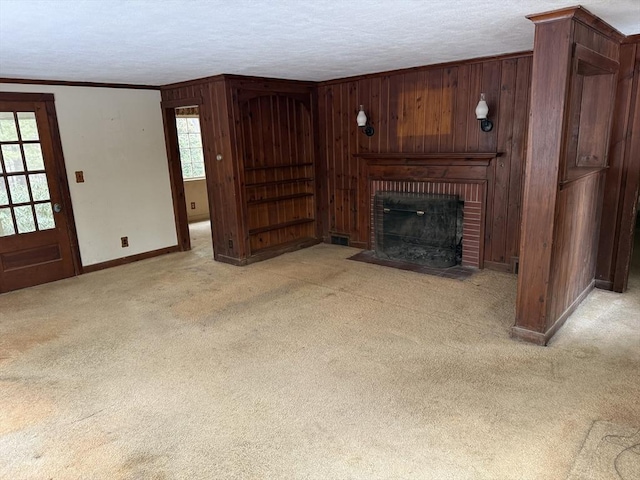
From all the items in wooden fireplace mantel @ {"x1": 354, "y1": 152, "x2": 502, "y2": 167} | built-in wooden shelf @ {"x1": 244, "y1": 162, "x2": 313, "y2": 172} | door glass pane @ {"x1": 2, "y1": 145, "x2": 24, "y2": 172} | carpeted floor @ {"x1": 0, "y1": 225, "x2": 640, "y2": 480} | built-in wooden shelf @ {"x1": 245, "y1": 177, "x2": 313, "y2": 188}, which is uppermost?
door glass pane @ {"x1": 2, "y1": 145, "x2": 24, "y2": 172}

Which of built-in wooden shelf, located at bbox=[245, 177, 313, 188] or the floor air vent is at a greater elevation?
built-in wooden shelf, located at bbox=[245, 177, 313, 188]

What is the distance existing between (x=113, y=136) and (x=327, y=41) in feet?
10.1

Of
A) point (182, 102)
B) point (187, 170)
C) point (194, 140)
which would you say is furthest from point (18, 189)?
point (194, 140)

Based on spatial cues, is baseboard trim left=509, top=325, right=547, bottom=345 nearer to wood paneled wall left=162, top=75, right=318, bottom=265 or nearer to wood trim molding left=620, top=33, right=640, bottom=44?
wood trim molding left=620, top=33, right=640, bottom=44

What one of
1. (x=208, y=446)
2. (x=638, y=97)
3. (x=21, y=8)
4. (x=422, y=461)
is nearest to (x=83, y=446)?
(x=208, y=446)

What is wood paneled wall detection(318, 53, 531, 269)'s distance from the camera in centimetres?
427

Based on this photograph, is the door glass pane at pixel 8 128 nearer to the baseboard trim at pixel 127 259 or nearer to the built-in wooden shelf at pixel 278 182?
the baseboard trim at pixel 127 259

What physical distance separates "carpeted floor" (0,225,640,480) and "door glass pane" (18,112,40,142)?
166 centimetres

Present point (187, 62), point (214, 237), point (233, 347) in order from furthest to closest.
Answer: point (214, 237) → point (187, 62) → point (233, 347)

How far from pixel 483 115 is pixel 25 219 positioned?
4.74 m

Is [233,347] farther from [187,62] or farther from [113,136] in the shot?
[113,136]

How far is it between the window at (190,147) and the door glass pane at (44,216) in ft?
12.3

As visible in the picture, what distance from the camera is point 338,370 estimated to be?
2.77m

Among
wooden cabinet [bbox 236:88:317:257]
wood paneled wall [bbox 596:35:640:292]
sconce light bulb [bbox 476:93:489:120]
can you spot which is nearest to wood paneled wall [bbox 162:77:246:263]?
wooden cabinet [bbox 236:88:317:257]
